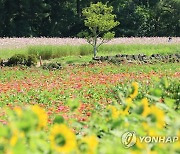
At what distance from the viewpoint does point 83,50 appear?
2978cm

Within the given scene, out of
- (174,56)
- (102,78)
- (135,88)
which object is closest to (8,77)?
(102,78)

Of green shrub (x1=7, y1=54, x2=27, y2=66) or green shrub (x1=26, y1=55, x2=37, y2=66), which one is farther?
green shrub (x1=26, y1=55, x2=37, y2=66)

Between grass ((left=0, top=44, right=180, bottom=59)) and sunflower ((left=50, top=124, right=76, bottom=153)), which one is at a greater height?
sunflower ((left=50, top=124, right=76, bottom=153))

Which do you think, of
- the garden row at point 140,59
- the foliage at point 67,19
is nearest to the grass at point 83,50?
the garden row at point 140,59

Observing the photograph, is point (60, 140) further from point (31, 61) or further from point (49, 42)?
point (49, 42)

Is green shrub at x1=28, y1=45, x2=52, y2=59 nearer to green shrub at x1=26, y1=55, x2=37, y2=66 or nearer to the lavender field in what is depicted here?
the lavender field

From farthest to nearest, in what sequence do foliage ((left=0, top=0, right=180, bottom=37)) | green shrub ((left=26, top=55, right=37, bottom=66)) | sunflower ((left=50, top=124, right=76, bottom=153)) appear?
foliage ((left=0, top=0, right=180, bottom=37)) → green shrub ((left=26, top=55, right=37, bottom=66)) → sunflower ((left=50, top=124, right=76, bottom=153))

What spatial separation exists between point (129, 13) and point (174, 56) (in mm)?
28351

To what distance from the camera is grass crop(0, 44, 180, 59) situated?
2828 cm

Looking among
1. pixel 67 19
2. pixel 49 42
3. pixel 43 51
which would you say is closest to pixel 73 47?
pixel 43 51

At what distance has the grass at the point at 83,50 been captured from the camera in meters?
28.3

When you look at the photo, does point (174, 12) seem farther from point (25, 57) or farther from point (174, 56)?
point (25, 57)

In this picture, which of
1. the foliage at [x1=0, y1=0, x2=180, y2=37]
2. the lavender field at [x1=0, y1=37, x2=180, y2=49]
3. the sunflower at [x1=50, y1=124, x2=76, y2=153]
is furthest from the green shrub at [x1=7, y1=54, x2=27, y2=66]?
the foliage at [x1=0, y1=0, x2=180, y2=37]

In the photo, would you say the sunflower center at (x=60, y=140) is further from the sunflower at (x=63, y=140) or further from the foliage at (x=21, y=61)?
the foliage at (x=21, y=61)
